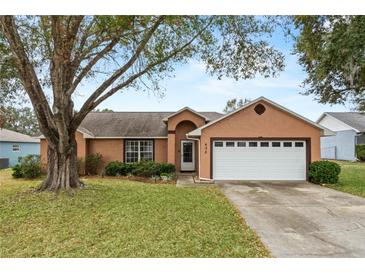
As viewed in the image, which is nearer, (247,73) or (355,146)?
(247,73)

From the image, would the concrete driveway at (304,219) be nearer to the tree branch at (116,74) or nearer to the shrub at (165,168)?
the shrub at (165,168)

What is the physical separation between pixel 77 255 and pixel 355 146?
28.5m

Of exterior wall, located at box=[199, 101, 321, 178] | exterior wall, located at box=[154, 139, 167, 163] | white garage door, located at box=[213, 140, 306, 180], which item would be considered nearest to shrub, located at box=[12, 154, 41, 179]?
exterior wall, located at box=[154, 139, 167, 163]

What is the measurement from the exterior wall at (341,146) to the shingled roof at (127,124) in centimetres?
1515

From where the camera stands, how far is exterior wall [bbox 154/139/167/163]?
58.6 ft

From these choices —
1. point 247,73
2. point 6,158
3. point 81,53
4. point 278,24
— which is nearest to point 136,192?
point 81,53

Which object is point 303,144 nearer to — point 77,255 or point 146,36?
point 146,36

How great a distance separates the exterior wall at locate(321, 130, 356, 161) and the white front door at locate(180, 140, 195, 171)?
16.2 metres

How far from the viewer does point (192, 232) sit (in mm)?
5859

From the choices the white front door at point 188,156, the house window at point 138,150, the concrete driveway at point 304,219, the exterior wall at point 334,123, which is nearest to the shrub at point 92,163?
the house window at point 138,150

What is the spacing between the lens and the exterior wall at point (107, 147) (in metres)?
17.8

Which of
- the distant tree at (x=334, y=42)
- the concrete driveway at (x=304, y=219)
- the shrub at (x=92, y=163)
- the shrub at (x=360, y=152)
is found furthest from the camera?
the shrub at (x=360, y=152)

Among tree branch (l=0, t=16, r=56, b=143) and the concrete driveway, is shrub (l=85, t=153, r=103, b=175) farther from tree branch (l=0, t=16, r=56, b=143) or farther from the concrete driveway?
the concrete driveway

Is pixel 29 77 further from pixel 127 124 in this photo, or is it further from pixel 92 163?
pixel 127 124
